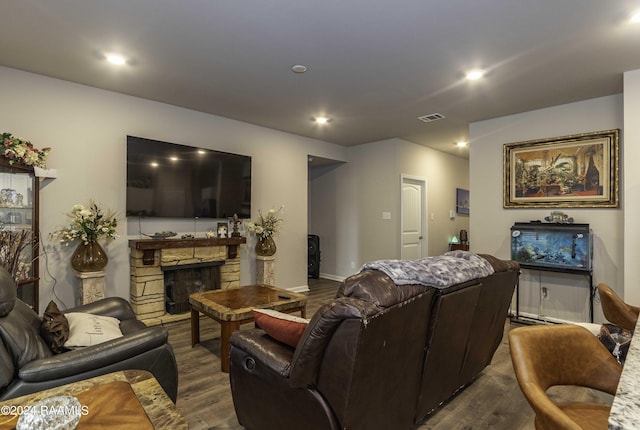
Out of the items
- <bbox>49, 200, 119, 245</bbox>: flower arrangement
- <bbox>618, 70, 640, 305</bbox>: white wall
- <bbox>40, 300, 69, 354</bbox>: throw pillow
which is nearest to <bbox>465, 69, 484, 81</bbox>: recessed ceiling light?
<bbox>618, 70, 640, 305</bbox>: white wall

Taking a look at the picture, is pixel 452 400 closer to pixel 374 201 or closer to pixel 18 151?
pixel 18 151

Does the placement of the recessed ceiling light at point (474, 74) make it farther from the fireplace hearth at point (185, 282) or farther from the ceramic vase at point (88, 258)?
the ceramic vase at point (88, 258)

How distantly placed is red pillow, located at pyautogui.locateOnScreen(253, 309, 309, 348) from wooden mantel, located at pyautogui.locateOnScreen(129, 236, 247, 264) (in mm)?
2458

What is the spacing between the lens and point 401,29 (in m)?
2.51

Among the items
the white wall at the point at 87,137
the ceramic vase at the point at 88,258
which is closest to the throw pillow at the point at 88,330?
the ceramic vase at the point at 88,258

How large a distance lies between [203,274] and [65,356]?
282 cm

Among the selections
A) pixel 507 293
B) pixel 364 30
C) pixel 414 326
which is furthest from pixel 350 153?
pixel 414 326

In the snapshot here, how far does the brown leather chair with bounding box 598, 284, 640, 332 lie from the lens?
2162mm

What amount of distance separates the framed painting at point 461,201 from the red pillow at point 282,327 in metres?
6.46

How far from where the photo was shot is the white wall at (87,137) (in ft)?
10.8

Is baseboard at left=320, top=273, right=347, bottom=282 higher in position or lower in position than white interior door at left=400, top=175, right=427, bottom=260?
lower

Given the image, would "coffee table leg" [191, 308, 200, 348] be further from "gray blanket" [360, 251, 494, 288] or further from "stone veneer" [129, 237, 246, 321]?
"gray blanket" [360, 251, 494, 288]

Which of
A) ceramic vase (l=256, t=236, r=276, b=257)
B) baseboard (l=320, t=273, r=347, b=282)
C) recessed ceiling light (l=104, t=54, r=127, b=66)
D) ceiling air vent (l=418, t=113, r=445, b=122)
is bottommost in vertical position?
baseboard (l=320, t=273, r=347, b=282)

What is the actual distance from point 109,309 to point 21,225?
139 cm
